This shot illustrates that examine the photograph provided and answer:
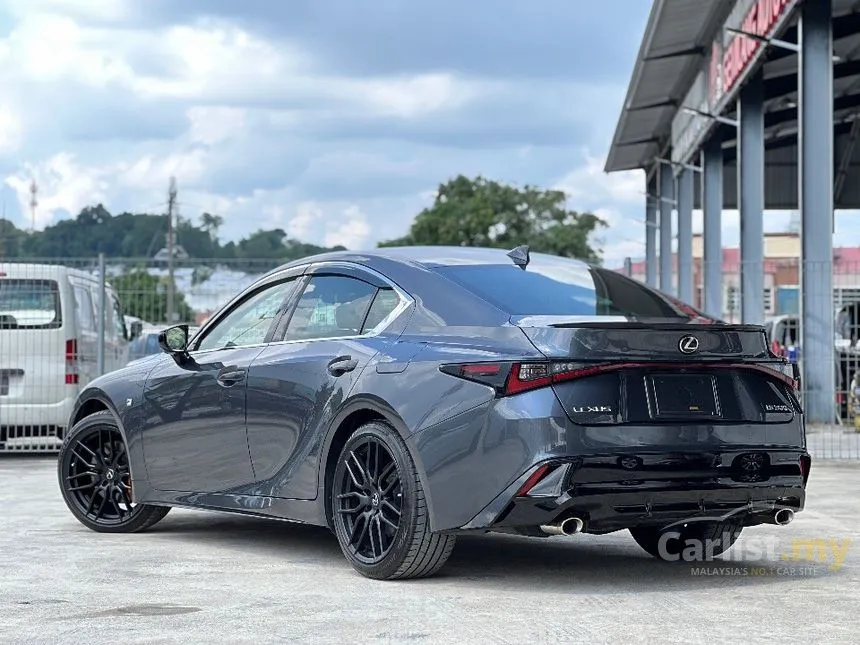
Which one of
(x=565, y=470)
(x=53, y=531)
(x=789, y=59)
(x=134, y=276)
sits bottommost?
(x=53, y=531)

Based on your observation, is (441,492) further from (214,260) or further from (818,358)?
(214,260)

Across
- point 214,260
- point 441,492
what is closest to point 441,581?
point 441,492

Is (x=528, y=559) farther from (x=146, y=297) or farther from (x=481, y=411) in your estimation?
(x=146, y=297)

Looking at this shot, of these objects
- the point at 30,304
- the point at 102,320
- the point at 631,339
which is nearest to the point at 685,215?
the point at 102,320

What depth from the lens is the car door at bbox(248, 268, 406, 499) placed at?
7.26m

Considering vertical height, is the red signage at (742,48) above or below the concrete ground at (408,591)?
above

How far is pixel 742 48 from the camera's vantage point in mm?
24719

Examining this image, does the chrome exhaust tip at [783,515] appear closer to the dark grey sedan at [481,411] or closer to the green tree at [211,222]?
the dark grey sedan at [481,411]

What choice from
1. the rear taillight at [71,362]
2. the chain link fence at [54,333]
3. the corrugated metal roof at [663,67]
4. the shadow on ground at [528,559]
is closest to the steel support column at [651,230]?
the corrugated metal roof at [663,67]

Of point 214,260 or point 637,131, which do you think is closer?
point 214,260

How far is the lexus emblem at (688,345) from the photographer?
668cm

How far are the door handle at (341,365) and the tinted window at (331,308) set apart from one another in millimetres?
185

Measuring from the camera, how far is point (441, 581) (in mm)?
6934

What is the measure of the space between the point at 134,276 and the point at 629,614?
13417 millimetres
